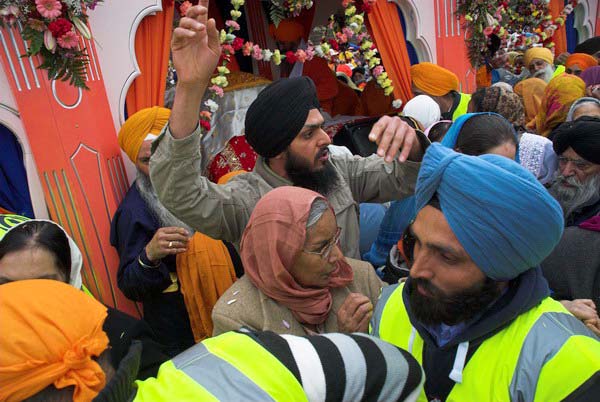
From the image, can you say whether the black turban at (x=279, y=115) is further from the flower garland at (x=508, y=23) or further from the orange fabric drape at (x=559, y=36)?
the orange fabric drape at (x=559, y=36)

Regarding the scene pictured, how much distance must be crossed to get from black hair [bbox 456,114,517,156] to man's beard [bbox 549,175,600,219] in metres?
0.43

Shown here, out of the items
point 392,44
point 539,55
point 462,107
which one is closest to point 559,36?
point 539,55

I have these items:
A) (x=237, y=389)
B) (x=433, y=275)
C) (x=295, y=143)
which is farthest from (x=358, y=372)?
(x=295, y=143)

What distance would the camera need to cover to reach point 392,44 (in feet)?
17.5

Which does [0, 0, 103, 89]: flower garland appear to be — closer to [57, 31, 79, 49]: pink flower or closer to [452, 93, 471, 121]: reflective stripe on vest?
[57, 31, 79, 49]: pink flower

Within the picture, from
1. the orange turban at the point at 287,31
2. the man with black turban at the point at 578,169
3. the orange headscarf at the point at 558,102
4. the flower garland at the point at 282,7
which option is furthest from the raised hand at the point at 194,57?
the orange turban at the point at 287,31

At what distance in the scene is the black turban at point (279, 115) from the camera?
2152 millimetres

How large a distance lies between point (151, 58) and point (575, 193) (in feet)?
10.1

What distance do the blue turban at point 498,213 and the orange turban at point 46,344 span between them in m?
0.95

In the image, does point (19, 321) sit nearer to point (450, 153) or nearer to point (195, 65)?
point (195, 65)

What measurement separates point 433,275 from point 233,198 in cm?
108

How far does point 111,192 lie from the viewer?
331 cm

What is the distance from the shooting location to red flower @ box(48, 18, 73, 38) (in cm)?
274

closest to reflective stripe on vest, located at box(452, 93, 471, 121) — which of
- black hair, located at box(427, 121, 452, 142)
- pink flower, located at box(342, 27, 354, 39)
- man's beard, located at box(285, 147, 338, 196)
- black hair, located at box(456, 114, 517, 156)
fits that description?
pink flower, located at box(342, 27, 354, 39)
